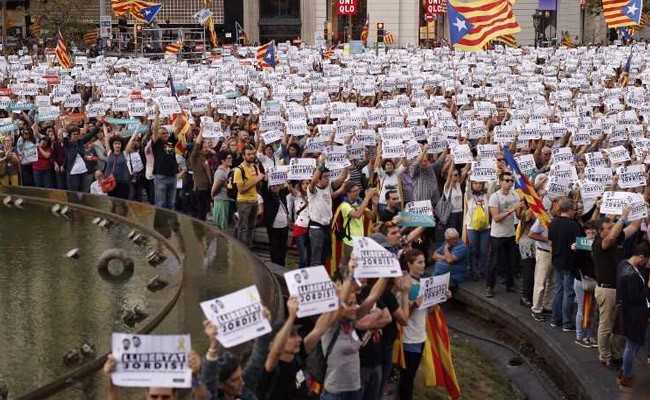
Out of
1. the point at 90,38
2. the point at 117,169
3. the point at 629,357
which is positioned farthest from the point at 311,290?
the point at 90,38

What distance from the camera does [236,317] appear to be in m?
6.10

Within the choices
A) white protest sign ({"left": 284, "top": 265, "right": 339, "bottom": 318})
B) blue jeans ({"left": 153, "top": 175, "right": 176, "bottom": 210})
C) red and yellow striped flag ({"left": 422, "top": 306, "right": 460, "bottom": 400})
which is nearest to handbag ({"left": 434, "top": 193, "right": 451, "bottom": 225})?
blue jeans ({"left": 153, "top": 175, "right": 176, "bottom": 210})

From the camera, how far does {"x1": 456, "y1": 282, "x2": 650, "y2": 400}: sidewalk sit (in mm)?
10062

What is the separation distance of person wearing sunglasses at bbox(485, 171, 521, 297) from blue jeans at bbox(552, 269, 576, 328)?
4.13 ft

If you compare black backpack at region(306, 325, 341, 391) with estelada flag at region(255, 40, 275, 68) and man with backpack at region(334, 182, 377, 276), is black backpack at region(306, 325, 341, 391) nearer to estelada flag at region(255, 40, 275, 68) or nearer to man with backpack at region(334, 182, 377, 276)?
man with backpack at region(334, 182, 377, 276)

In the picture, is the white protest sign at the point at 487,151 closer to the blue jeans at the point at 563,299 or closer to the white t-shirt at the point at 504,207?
the white t-shirt at the point at 504,207

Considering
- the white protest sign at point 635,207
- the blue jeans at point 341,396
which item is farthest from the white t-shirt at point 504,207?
the blue jeans at point 341,396

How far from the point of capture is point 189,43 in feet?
166

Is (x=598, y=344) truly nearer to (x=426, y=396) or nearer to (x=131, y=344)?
(x=426, y=396)

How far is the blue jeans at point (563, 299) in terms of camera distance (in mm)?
11539

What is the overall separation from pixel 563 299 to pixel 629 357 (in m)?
1.79

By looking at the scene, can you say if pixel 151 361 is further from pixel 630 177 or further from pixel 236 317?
pixel 630 177

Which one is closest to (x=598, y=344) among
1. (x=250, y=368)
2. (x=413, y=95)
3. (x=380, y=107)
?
(x=250, y=368)

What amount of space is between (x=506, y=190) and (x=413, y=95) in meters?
9.83
